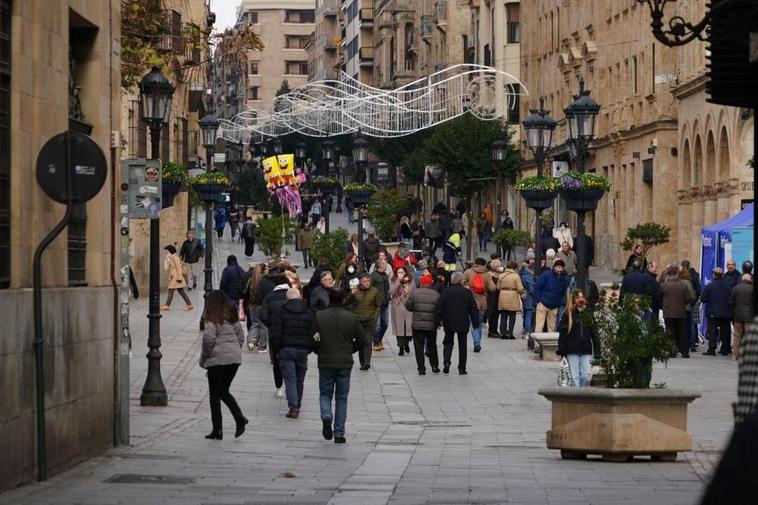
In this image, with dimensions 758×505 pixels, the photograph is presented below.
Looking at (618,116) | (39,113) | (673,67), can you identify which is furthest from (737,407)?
(618,116)

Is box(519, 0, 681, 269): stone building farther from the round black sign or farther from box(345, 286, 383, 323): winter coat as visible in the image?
the round black sign

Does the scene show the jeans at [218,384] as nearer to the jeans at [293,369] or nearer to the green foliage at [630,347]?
the jeans at [293,369]

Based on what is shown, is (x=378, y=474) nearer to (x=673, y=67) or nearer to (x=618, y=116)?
(x=673, y=67)

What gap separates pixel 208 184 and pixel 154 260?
18.8m

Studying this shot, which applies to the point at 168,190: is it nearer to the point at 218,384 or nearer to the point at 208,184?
the point at 208,184

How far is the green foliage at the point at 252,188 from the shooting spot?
10855 cm

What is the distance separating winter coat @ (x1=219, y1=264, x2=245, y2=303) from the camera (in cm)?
3142

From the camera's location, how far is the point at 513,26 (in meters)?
81.2

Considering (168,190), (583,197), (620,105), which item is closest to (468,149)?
(620,105)

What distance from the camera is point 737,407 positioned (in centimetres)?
357

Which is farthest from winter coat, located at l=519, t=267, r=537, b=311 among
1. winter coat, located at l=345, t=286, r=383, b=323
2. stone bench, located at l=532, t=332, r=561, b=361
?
winter coat, located at l=345, t=286, r=383, b=323

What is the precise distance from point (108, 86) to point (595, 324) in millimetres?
4512

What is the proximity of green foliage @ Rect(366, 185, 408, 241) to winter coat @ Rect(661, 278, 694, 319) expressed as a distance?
36548 millimetres

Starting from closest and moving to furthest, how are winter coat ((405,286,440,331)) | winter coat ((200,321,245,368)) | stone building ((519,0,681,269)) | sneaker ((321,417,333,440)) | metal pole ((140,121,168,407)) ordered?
winter coat ((200,321,245,368)) → sneaker ((321,417,333,440)) → metal pole ((140,121,168,407)) → winter coat ((405,286,440,331)) → stone building ((519,0,681,269))
